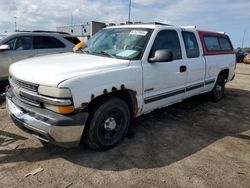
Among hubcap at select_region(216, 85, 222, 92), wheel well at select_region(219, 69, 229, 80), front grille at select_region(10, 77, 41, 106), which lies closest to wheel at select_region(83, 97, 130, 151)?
front grille at select_region(10, 77, 41, 106)

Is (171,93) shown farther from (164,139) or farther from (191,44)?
(191,44)

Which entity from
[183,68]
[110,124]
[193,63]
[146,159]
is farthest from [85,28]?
[146,159]

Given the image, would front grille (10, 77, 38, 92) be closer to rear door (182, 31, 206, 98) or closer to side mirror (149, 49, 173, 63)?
side mirror (149, 49, 173, 63)

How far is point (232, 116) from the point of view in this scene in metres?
5.91

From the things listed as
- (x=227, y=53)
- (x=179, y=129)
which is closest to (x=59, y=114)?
(x=179, y=129)

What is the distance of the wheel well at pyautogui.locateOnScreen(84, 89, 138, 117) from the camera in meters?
3.46

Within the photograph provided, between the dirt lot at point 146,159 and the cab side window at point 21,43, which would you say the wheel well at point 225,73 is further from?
the cab side window at point 21,43

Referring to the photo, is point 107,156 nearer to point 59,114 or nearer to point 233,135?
point 59,114

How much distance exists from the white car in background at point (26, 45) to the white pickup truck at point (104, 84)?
3211mm

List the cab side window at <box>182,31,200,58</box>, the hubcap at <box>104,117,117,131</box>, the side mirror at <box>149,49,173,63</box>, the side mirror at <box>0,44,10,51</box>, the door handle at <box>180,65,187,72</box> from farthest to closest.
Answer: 1. the side mirror at <box>0,44,10,51</box>
2. the cab side window at <box>182,31,200,58</box>
3. the door handle at <box>180,65,187,72</box>
4. the side mirror at <box>149,49,173,63</box>
5. the hubcap at <box>104,117,117,131</box>

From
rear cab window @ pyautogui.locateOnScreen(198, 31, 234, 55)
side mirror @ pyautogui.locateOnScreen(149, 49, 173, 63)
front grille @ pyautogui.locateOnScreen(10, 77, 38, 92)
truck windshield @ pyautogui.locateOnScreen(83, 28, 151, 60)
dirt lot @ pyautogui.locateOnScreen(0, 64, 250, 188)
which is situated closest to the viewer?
dirt lot @ pyautogui.locateOnScreen(0, 64, 250, 188)

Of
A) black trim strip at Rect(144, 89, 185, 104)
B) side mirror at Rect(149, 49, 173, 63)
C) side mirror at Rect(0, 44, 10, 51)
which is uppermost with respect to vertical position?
side mirror at Rect(0, 44, 10, 51)

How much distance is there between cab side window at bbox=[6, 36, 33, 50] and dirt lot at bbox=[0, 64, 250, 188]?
110 inches

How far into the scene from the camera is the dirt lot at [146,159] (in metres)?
3.10
